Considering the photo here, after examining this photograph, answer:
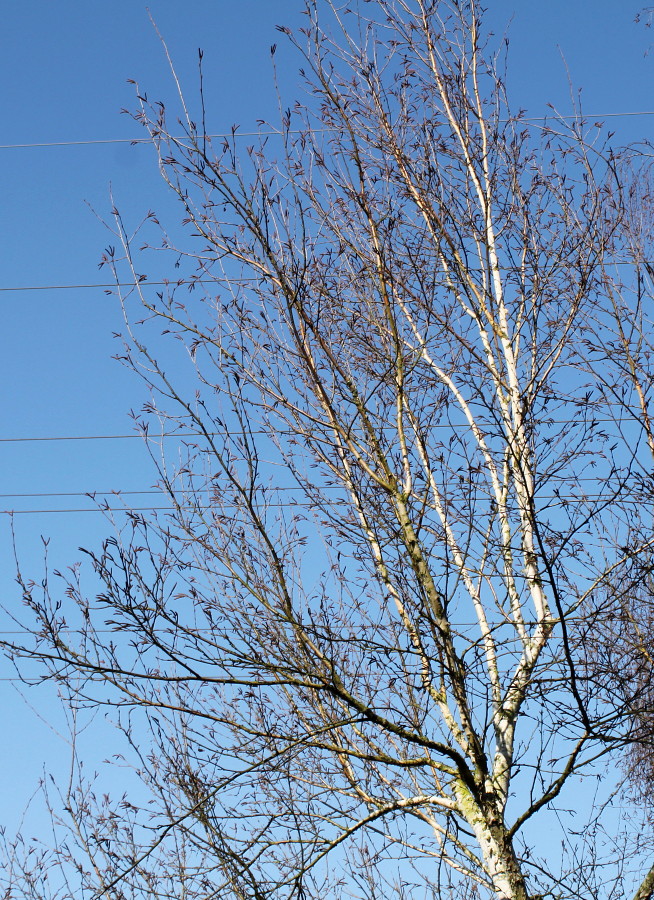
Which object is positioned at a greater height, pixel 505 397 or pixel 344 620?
pixel 505 397

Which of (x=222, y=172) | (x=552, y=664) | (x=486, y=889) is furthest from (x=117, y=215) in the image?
(x=486, y=889)

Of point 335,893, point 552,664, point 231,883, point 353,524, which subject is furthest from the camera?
point 335,893

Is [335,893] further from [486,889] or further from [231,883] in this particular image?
[231,883]

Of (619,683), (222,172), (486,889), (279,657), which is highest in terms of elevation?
(222,172)

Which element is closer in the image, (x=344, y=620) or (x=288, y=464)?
(x=288, y=464)

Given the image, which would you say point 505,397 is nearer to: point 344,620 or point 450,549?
point 450,549

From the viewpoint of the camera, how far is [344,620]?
5.10 metres

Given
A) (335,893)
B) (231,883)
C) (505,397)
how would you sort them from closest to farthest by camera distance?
(231,883)
(505,397)
(335,893)

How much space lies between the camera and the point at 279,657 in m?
4.12

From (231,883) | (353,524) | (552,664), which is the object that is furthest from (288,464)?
(231,883)

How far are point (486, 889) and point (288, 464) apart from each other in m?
2.61

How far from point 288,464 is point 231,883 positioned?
1.92 m

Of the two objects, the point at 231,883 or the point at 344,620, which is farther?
the point at 344,620

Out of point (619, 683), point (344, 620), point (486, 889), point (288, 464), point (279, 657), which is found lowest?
point (486, 889)
